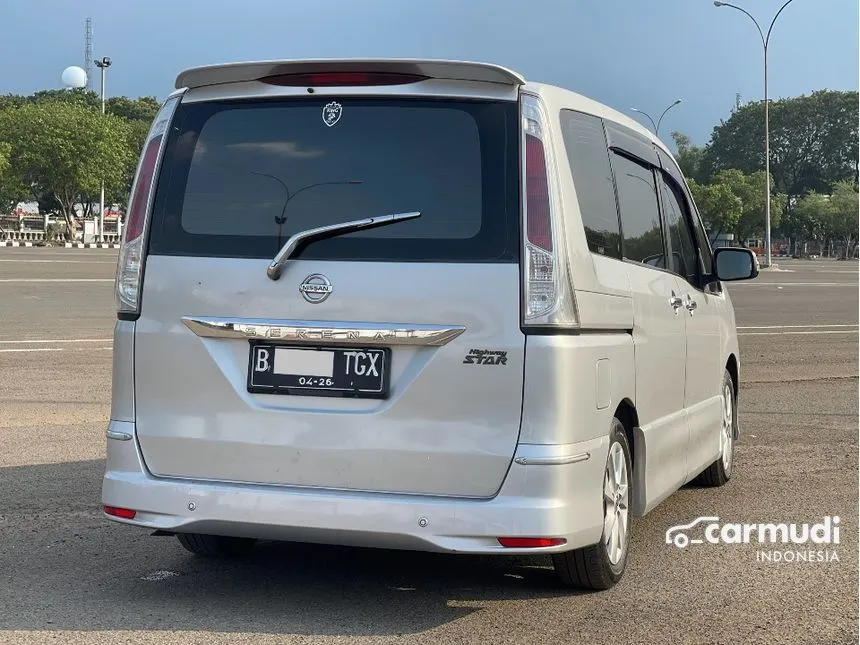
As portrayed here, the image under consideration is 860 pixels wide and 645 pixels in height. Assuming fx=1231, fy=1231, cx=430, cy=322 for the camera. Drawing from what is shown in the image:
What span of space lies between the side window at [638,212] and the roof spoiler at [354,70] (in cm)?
96

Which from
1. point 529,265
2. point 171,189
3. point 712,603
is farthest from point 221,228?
point 712,603

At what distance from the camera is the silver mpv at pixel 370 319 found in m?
4.29

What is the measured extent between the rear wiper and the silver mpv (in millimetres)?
11

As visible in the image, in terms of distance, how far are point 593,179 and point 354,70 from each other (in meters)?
1.06

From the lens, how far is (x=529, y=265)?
434cm

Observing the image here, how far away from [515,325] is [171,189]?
144 cm

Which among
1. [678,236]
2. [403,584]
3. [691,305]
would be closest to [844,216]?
[678,236]

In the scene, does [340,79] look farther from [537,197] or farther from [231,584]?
[231,584]

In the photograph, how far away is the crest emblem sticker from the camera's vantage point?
4547 millimetres

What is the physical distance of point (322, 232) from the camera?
14.5ft

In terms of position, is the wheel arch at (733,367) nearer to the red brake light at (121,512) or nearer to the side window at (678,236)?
the side window at (678,236)

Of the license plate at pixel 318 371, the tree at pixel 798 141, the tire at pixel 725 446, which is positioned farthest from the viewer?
the tree at pixel 798 141

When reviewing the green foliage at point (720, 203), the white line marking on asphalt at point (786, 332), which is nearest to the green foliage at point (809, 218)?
the green foliage at point (720, 203)

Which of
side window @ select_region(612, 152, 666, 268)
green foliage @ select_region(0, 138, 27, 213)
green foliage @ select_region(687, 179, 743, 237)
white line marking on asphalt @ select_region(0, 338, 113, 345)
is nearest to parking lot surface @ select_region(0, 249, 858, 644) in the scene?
side window @ select_region(612, 152, 666, 268)
